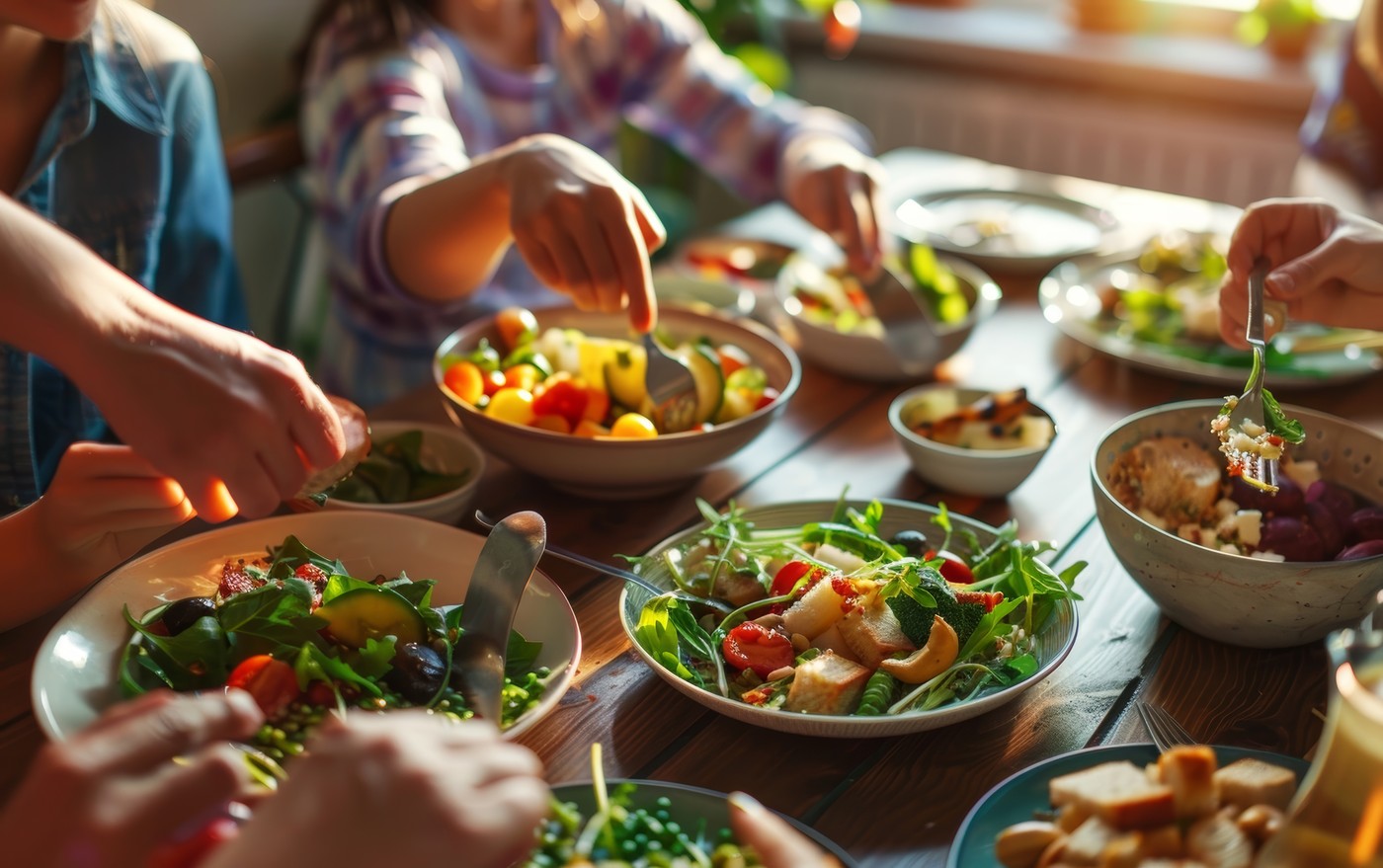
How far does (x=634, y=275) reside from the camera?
1.37 metres

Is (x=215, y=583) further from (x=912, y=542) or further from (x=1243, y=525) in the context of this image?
(x=1243, y=525)

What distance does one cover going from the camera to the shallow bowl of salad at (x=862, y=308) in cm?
167

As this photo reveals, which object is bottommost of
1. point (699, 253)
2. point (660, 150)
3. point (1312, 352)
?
point (660, 150)

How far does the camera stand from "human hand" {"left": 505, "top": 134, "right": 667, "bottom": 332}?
137cm

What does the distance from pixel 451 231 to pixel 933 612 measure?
0.87m

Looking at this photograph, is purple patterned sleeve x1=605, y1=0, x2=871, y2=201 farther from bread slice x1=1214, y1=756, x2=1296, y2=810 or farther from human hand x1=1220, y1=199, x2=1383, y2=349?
bread slice x1=1214, y1=756, x2=1296, y2=810

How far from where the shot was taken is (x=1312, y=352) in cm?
170

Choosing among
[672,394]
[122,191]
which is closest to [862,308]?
[672,394]

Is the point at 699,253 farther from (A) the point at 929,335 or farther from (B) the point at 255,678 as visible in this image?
(B) the point at 255,678

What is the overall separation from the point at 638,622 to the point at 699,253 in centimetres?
119

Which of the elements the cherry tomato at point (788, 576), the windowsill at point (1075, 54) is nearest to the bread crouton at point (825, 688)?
the cherry tomato at point (788, 576)

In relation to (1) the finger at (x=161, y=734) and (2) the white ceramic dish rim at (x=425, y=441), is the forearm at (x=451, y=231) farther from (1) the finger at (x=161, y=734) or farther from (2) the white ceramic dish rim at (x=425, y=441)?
(1) the finger at (x=161, y=734)

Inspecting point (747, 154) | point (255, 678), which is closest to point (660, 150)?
point (747, 154)

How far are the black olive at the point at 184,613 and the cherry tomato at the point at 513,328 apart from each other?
61 centimetres
